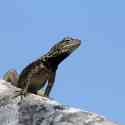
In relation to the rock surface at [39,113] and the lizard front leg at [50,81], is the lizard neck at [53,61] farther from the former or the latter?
the rock surface at [39,113]

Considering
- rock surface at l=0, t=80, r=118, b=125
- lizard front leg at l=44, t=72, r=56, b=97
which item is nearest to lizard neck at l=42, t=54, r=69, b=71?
lizard front leg at l=44, t=72, r=56, b=97

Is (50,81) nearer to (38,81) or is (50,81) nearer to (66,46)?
(38,81)

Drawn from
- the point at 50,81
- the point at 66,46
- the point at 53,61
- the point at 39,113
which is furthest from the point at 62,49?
the point at 39,113

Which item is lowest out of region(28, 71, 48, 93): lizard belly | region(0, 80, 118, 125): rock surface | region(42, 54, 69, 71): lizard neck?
region(0, 80, 118, 125): rock surface

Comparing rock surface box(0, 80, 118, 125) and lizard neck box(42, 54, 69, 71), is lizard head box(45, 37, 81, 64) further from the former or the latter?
rock surface box(0, 80, 118, 125)

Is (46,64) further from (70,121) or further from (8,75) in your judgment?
(70,121)

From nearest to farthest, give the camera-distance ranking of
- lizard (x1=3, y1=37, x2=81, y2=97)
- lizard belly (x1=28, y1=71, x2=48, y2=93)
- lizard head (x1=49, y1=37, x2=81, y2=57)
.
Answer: lizard belly (x1=28, y1=71, x2=48, y2=93), lizard (x1=3, y1=37, x2=81, y2=97), lizard head (x1=49, y1=37, x2=81, y2=57)

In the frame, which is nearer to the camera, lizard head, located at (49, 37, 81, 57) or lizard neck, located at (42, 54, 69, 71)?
lizard head, located at (49, 37, 81, 57)

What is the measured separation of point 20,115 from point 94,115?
1.19 meters

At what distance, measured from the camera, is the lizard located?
13.9 m

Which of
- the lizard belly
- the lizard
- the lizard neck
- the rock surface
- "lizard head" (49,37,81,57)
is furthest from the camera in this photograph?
the lizard neck

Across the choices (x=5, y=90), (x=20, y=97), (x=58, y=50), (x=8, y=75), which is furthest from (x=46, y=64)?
(x=20, y=97)

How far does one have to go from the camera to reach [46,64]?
14.5 meters

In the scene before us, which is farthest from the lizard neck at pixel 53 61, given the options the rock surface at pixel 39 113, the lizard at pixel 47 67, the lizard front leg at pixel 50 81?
the rock surface at pixel 39 113
